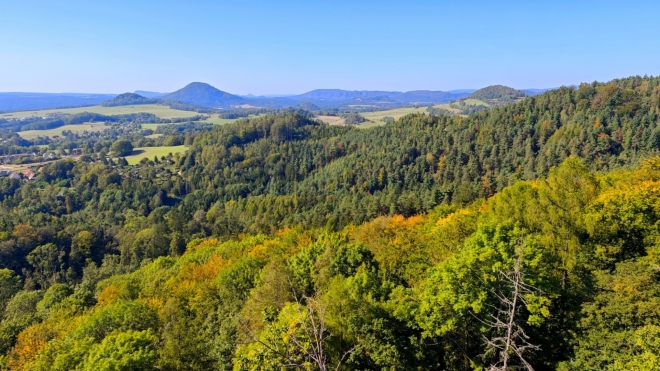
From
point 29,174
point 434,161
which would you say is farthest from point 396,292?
point 29,174

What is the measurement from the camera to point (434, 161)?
142625mm

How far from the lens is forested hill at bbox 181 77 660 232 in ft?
318

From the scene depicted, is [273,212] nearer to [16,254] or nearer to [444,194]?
[444,194]

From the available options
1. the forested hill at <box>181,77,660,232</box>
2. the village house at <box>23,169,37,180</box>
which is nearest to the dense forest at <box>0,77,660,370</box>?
the forested hill at <box>181,77,660,232</box>

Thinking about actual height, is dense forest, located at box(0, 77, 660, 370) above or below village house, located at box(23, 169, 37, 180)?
above

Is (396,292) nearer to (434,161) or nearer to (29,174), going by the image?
(434,161)

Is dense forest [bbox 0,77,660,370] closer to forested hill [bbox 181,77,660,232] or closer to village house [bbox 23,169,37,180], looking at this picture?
forested hill [bbox 181,77,660,232]

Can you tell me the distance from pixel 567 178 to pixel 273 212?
93.0 meters

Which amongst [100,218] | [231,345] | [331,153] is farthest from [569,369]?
[331,153]

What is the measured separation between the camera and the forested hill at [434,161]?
3814 inches

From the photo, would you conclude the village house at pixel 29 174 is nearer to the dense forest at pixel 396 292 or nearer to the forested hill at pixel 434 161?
the forested hill at pixel 434 161

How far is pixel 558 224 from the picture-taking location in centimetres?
3011

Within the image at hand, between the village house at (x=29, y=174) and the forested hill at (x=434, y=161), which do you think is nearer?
the forested hill at (x=434, y=161)

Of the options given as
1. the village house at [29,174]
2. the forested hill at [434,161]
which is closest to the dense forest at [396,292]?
the forested hill at [434,161]
